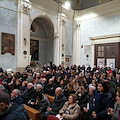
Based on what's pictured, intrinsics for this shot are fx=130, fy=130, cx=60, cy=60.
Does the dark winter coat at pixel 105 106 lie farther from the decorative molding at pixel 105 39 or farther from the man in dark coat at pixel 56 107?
the decorative molding at pixel 105 39

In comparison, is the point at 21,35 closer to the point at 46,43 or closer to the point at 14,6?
Answer: the point at 14,6

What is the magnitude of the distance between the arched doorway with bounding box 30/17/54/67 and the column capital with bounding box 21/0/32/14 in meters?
3.76

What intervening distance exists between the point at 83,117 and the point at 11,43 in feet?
32.4

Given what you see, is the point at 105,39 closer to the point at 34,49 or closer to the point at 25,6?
the point at 34,49

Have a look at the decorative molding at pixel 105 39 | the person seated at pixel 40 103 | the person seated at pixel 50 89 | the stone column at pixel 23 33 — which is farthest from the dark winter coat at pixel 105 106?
the decorative molding at pixel 105 39

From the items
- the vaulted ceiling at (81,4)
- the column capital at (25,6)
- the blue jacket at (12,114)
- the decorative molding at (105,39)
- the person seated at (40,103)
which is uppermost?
the vaulted ceiling at (81,4)

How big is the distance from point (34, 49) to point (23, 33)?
429 centimetres

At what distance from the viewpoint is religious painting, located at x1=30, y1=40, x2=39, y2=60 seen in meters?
16.0

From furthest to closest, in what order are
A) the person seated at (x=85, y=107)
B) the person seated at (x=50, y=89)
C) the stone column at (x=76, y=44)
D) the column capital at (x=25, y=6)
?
the stone column at (x=76, y=44) → the column capital at (x=25, y=6) → the person seated at (x=50, y=89) → the person seated at (x=85, y=107)

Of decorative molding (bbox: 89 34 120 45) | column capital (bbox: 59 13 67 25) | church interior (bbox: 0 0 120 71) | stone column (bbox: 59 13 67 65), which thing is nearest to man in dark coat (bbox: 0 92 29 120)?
church interior (bbox: 0 0 120 71)

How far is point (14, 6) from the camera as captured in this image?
38.0 feet

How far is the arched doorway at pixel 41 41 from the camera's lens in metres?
16.1

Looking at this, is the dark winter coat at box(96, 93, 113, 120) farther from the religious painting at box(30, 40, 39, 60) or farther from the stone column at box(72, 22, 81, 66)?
the stone column at box(72, 22, 81, 66)

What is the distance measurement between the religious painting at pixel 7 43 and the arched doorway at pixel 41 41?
14.4 feet
